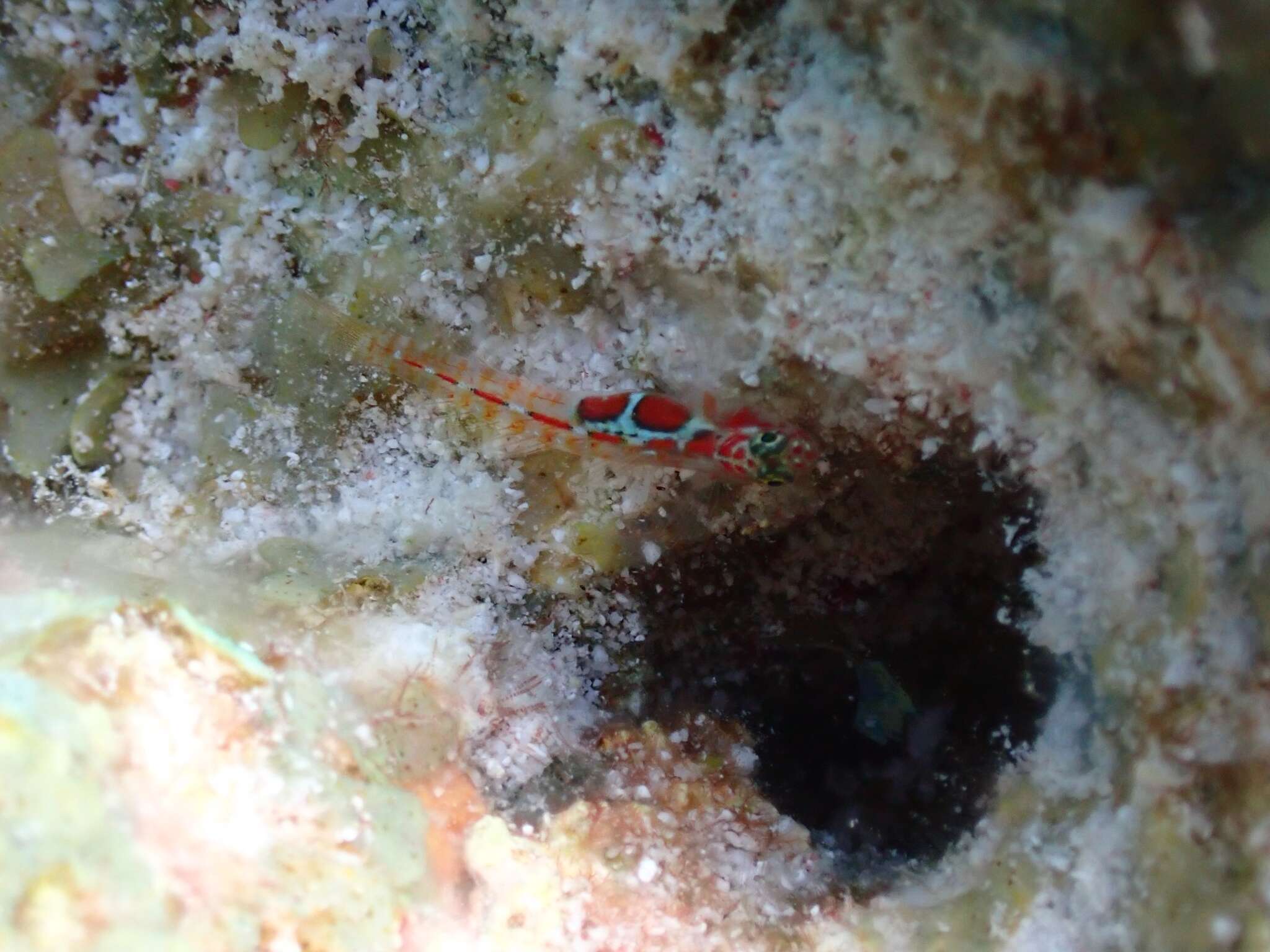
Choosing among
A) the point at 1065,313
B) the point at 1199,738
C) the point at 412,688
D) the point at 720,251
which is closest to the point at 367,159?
the point at 720,251

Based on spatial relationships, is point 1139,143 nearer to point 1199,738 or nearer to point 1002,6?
point 1002,6

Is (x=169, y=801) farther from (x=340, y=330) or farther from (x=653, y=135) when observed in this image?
(x=653, y=135)

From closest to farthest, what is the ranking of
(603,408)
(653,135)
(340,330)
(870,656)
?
(653,135), (870,656), (603,408), (340,330)

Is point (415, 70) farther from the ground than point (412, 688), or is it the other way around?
point (415, 70)

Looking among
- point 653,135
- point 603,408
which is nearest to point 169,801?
point 603,408

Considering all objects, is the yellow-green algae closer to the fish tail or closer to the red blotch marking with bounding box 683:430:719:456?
the fish tail

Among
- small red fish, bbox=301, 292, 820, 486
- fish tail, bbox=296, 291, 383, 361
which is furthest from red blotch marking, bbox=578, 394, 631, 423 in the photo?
fish tail, bbox=296, 291, 383, 361
